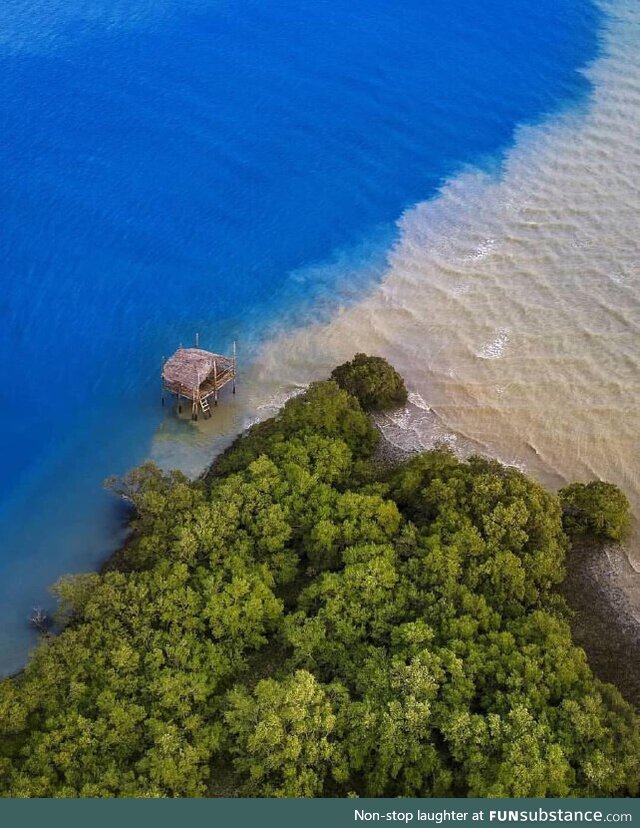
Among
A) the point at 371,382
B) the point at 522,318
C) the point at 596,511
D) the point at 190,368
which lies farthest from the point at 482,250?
the point at 596,511

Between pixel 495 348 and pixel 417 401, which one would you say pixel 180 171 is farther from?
pixel 417 401

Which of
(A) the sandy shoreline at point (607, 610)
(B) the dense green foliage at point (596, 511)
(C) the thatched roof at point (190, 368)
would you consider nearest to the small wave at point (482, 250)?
(C) the thatched roof at point (190, 368)

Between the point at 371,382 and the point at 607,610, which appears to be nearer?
the point at 607,610

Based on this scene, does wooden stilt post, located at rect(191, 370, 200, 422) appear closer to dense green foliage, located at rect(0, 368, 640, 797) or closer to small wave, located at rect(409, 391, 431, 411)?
dense green foliage, located at rect(0, 368, 640, 797)

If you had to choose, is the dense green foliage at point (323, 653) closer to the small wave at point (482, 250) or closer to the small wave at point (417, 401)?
the small wave at point (417, 401)

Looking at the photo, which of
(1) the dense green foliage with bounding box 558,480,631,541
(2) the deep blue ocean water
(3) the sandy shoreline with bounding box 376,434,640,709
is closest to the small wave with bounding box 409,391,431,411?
(1) the dense green foliage with bounding box 558,480,631,541

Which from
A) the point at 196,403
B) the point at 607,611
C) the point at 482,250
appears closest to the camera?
the point at 607,611

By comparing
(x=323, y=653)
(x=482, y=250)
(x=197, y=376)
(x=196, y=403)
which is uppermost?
(x=482, y=250)
